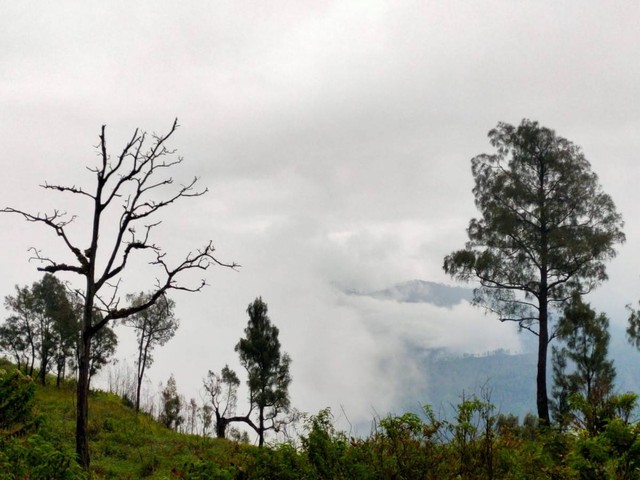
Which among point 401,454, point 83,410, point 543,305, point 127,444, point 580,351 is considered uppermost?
point 543,305

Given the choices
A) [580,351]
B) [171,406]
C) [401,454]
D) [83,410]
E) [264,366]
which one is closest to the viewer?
[401,454]

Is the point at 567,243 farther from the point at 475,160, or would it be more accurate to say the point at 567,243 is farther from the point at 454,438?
the point at 454,438

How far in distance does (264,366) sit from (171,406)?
33.0 feet

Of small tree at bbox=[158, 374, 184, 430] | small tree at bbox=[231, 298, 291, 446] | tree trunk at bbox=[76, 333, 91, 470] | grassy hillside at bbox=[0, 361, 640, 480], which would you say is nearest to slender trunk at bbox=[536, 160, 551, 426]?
grassy hillside at bbox=[0, 361, 640, 480]

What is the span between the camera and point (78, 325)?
36.8m

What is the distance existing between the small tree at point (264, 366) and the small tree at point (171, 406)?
774 centimetres

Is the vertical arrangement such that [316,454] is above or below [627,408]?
below

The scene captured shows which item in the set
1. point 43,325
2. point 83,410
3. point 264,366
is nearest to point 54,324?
point 43,325

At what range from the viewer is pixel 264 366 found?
116ft

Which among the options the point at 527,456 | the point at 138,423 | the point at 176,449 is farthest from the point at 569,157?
the point at 138,423

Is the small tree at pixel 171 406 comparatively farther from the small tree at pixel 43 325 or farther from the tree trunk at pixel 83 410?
the tree trunk at pixel 83 410

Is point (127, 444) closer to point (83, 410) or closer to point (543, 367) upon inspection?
point (83, 410)

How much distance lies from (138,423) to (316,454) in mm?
21341

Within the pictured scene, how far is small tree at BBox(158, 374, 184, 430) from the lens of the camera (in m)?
38.1
